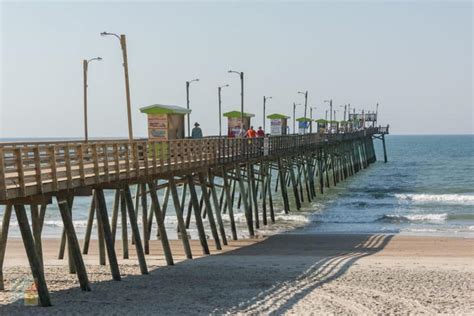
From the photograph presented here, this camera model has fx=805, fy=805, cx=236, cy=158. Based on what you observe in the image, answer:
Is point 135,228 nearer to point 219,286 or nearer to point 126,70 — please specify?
point 219,286

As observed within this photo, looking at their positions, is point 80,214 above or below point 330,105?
below

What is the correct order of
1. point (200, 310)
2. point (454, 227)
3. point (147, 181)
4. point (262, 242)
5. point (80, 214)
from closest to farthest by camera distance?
point (200, 310)
point (147, 181)
point (262, 242)
point (454, 227)
point (80, 214)

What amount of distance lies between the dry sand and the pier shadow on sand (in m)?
0.02

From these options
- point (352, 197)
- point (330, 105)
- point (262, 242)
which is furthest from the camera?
point (330, 105)

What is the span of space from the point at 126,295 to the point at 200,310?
2.10m

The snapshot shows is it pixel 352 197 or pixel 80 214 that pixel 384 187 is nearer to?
pixel 352 197

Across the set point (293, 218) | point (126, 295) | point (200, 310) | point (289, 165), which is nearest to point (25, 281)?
point (126, 295)

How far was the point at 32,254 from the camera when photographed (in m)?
14.1

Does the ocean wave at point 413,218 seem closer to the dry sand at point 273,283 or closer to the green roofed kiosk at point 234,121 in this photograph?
the green roofed kiosk at point 234,121

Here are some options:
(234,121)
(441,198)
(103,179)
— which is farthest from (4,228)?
(441,198)

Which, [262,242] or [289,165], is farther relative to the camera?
[289,165]

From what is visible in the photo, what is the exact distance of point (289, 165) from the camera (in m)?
43.2

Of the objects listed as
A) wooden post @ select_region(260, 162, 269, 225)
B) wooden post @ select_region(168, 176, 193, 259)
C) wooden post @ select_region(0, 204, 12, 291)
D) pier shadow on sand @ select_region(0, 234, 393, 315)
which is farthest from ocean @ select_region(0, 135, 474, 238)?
wooden post @ select_region(0, 204, 12, 291)

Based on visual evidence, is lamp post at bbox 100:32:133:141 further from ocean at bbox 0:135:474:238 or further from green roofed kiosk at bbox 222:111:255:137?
green roofed kiosk at bbox 222:111:255:137
